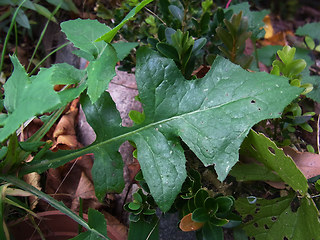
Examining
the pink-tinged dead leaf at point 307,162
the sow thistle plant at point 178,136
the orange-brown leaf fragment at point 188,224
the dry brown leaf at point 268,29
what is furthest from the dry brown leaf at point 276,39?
the orange-brown leaf fragment at point 188,224

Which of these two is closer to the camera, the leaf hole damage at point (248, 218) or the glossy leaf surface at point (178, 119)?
the glossy leaf surface at point (178, 119)

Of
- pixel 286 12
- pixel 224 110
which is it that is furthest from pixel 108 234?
pixel 286 12

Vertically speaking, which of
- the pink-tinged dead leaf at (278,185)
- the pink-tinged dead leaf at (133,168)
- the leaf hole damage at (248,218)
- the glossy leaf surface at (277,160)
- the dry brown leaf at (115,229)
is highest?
the glossy leaf surface at (277,160)

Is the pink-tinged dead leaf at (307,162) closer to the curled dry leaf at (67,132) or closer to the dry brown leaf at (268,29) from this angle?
the curled dry leaf at (67,132)

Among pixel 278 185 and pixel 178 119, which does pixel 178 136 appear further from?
pixel 278 185

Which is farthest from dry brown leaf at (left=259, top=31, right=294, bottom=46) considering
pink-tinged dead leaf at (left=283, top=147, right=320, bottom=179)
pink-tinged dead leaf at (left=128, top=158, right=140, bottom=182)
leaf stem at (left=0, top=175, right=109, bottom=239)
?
leaf stem at (left=0, top=175, right=109, bottom=239)

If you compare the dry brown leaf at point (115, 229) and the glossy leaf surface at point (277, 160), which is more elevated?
the glossy leaf surface at point (277, 160)

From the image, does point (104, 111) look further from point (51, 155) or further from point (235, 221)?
point (235, 221)

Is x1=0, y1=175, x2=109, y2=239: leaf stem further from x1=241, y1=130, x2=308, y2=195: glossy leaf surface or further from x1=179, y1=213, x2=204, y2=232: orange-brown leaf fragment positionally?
x1=241, y1=130, x2=308, y2=195: glossy leaf surface
